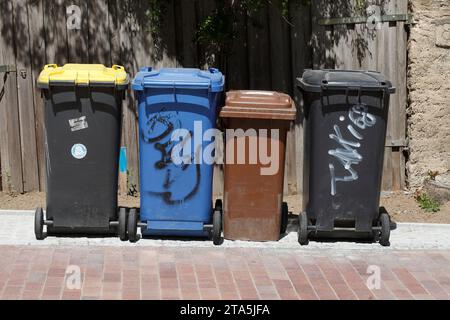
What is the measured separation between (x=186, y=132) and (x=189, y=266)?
1166 millimetres

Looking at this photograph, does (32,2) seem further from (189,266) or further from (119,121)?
(189,266)

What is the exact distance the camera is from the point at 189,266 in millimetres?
7055

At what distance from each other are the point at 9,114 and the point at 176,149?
8.58 feet

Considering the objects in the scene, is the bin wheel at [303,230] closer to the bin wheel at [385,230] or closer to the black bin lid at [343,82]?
the bin wheel at [385,230]

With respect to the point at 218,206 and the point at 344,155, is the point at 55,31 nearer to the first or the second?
the point at 218,206

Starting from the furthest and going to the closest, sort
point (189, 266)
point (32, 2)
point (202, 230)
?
point (32, 2)
point (202, 230)
point (189, 266)

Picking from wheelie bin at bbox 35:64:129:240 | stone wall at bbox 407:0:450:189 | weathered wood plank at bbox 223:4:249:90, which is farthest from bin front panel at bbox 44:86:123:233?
stone wall at bbox 407:0:450:189

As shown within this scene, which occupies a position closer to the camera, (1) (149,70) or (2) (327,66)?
(1) (149,70)

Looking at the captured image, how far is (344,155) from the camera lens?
294 inches

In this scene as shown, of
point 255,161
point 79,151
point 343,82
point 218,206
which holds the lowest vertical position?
point 218,206

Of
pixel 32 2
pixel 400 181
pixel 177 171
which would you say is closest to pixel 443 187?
pixel 400 181

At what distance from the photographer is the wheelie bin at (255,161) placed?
7400 mm

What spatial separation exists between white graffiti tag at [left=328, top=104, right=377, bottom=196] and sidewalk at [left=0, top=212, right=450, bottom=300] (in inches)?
25.1

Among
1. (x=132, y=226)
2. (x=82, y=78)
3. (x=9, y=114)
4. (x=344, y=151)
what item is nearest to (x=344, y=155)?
(x=344, y=151)
